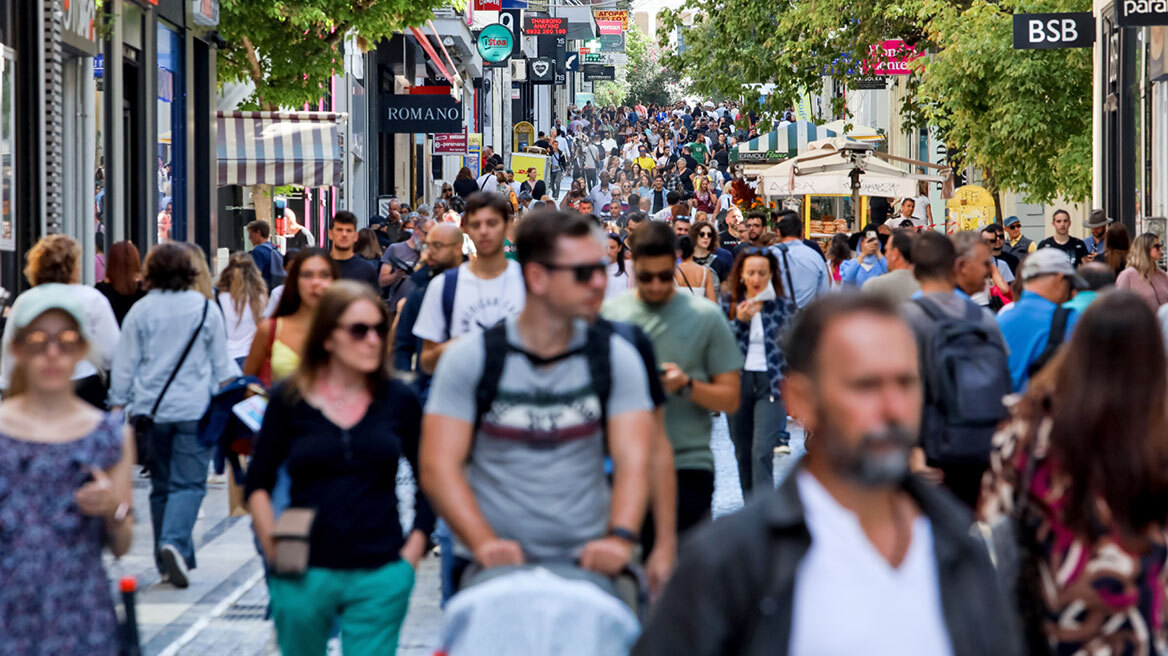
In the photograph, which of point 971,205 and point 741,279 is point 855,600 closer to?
point 741,279

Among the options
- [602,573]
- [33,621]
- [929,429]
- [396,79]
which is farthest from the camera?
[396,79]

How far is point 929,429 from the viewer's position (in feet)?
22.3

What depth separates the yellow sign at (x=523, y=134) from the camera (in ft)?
212

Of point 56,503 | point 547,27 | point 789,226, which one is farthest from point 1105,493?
point 547,27

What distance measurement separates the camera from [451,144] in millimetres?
42062

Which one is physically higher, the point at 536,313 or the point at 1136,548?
the point at 536,313

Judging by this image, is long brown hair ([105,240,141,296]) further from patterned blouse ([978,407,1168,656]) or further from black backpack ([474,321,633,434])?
patterned blouse ([978,407,1168,656])

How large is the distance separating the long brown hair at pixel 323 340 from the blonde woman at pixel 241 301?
7068mm

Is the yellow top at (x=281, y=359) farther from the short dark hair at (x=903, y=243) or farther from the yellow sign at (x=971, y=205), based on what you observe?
the yellow sign at (x=971, y=205)

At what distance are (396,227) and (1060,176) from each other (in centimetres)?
911

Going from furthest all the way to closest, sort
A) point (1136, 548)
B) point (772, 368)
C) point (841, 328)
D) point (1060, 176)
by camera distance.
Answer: point (1060, 176) → point (772, 368) → point (1136, 548) → point (841, 328)

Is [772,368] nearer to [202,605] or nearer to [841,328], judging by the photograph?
[202,605]

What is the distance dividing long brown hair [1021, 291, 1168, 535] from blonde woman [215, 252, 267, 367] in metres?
8.95

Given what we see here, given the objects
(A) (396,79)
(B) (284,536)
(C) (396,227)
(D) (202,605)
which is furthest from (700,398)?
(A) (396,79)
